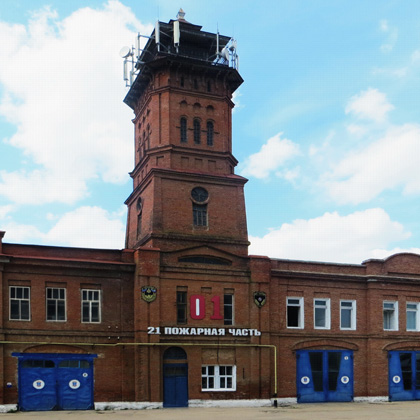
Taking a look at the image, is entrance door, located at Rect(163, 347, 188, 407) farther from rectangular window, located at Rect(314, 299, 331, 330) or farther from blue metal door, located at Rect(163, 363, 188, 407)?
rectangular window, located at Rect(314, 299, 331, 330)

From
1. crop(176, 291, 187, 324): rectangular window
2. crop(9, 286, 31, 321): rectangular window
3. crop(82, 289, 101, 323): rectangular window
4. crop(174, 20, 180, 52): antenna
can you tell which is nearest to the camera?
crop(9, 286, 31, 321): rectangular window

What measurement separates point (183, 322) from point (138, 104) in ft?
53.5

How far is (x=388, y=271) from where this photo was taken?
134 feet

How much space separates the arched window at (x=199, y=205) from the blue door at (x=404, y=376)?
47.5 ft

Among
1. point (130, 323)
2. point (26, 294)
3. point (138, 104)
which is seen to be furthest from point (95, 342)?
point (138, 104)

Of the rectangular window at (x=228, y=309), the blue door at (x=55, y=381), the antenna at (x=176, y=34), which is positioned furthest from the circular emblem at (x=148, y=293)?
the antenna at (x=176, y=34)

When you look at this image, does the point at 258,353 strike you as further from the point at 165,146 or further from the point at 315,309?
the point at 165,146

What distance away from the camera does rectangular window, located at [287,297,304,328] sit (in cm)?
3838

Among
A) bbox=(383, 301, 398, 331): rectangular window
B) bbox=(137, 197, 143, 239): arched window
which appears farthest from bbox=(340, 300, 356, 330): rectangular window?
bbox=(137, 197, 143, 239): arched window

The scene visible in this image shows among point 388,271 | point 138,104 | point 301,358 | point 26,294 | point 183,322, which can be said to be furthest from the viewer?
point 138,104

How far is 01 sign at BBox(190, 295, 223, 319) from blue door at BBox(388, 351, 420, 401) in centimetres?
1182

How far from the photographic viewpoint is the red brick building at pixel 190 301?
109 feet

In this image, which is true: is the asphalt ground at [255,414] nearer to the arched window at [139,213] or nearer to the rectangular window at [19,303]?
the rectangular window at [19,303]

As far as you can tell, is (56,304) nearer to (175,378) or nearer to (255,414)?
(175,378)
